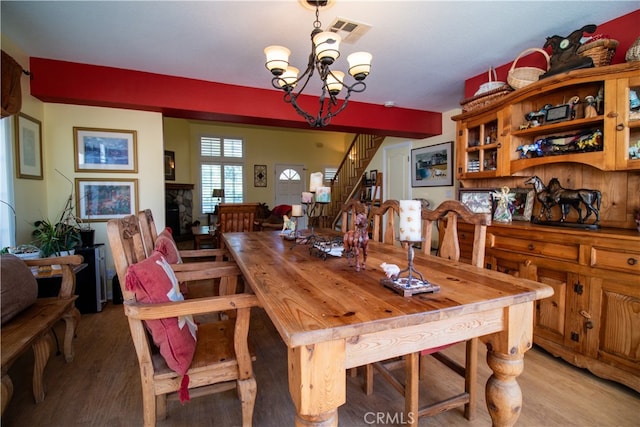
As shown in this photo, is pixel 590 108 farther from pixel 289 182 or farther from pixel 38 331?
pixel 289 182

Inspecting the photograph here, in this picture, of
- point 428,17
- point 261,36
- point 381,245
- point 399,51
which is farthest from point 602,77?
point 261,36

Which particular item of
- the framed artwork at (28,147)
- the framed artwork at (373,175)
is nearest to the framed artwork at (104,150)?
the framed artwork at (28,147)

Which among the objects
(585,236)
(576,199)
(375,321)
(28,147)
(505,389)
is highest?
(28,147)

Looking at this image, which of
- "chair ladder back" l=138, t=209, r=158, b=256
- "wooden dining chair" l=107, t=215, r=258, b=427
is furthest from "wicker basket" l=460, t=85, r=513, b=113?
"chair ladder back" l=138, t=209, r=158, b=256

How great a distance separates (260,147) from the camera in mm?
8703

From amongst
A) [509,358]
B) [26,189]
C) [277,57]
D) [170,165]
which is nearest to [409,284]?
[509,358]

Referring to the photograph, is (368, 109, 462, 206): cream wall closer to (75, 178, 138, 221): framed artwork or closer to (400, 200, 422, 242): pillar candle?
(400, 200, 422, 242): pillar candle

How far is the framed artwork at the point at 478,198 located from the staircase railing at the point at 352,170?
119 inches

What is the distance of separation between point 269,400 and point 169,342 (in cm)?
78

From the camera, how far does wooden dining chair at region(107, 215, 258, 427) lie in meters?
1.20

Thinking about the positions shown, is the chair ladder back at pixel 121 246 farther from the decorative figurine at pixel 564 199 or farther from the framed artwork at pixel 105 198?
the decorative figurine at pixel 564 199

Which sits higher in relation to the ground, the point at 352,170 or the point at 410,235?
the point at 352,170

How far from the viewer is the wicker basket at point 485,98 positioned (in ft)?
9.23

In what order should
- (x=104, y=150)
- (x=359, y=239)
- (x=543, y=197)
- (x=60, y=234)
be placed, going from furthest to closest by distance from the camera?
(x=104, y=150)
(x=60, y=234)
(x=543, y=197)
(x=359, y=239)
